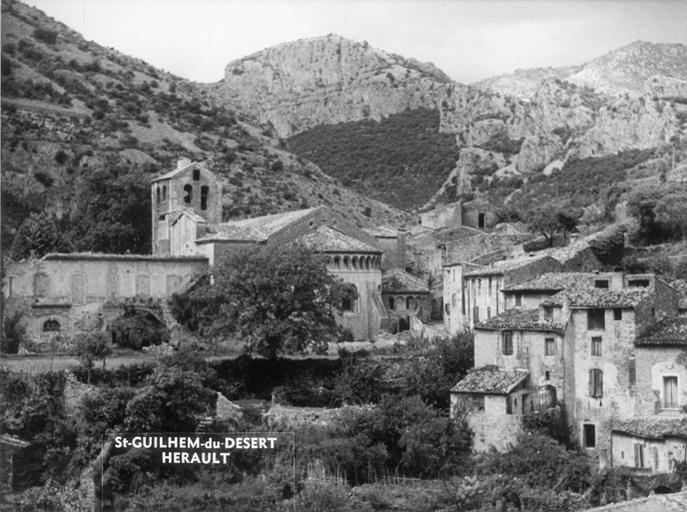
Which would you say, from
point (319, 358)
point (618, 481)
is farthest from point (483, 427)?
point (319, 358)

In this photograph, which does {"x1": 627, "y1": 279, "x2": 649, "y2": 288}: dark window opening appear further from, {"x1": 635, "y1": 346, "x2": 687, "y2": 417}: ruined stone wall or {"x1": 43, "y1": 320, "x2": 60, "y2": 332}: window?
{"x1": 43, "y1": 320, "x2": 60, "y2": 332}: window

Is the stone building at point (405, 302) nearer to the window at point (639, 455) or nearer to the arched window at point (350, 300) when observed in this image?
the arched window at point (350, 300)

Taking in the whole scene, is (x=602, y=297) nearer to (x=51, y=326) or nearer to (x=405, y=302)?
(x=405, y=302)

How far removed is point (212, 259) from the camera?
35.6 metres

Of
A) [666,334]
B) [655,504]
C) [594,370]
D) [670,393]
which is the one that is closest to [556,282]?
[594,370]

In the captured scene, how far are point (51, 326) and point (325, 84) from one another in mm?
34923

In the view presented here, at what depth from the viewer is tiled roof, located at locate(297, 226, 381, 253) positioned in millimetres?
35344

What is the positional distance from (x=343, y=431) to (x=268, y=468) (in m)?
2.34

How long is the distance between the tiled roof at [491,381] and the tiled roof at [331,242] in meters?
7.55

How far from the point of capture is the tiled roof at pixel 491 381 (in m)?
27.4

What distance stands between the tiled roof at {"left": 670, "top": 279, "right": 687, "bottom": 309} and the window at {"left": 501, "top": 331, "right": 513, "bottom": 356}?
143 inches

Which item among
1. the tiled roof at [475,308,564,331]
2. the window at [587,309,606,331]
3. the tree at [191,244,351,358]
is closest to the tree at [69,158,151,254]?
the tree at [191,244,351,358]

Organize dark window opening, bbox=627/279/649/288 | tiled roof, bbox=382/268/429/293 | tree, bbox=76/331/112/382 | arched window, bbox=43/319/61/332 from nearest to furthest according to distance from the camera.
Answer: dark window opening, bbox=627/279/649/288 < tree, bbox=76/331/112/382 < arched window, bbox=43/319/61/332 < tiled roof, bbox=382/268/429/293

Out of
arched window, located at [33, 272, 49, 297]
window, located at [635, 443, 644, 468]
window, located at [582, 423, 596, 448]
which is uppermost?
arched window, located at [33, 272, 49, 297]
